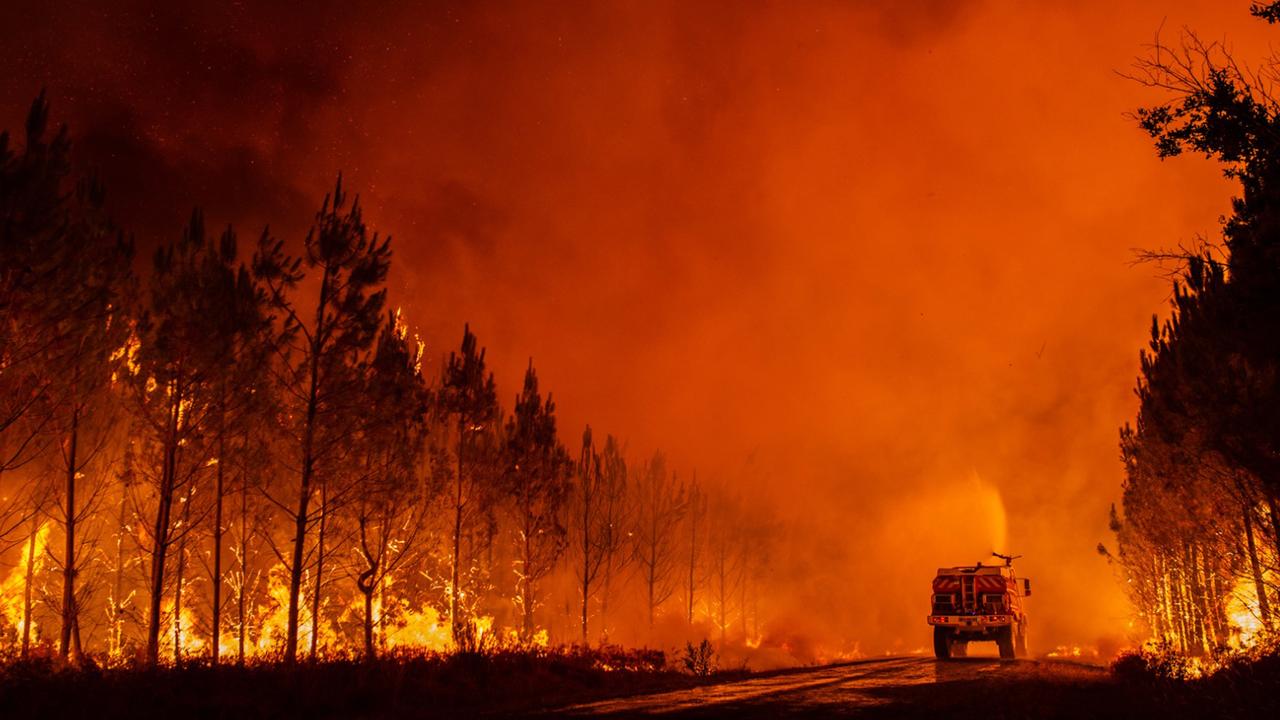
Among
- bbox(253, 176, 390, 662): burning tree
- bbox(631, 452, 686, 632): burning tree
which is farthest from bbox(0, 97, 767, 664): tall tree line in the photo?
bbox(631, 452, 686, 632): burning tree

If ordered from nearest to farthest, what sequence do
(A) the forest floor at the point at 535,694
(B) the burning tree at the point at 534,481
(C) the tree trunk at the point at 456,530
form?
(A) the forest floor at the point at 535,694, (C) the tree trunk at the point at 456,530, (B) the burning tree at the point at 534,481

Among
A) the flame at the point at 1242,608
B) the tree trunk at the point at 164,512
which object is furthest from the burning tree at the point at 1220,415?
the tree trunk at the point at 164,512

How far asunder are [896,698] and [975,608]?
14932 mm

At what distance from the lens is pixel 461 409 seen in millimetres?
32844

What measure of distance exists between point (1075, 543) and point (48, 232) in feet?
326

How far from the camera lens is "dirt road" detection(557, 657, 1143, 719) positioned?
461 inches

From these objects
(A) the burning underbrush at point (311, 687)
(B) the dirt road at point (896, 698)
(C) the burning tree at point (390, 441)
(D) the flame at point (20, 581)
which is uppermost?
(C) the burning tree at point (390, 441)

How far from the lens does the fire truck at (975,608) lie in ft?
87.9

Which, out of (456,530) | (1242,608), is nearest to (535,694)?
(456,530)

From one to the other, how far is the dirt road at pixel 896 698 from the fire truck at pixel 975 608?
7084 mm

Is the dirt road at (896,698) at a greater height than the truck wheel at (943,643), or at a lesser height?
greater

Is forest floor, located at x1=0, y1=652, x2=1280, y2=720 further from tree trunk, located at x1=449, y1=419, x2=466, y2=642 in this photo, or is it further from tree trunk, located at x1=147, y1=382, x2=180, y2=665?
tree trunk, located at x1=449, y1=419, x2=466, y2=642

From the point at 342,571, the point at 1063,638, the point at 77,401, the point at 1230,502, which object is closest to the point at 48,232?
the point at 77,401

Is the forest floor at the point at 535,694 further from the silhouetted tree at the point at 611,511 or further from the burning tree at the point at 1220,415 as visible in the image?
the silhouetted tree at the point at 611,511
